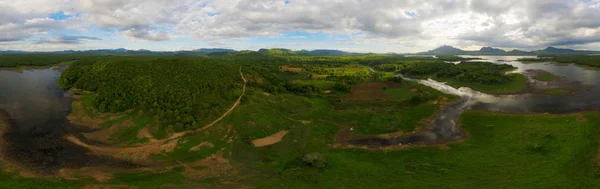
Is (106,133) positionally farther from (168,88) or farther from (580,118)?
(580,118)

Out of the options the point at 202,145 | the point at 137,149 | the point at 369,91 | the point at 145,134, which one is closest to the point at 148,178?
the point at 137,149

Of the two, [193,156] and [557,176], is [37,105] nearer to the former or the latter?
[193,156]

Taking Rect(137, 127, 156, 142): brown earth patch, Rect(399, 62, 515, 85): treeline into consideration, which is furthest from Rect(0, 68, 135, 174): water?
Rect(399, 62, 515, 85): treeline

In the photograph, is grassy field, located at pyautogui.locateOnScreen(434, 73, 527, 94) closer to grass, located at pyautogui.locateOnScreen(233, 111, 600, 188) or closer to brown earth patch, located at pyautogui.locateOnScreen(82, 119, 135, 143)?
grass, located at pyautogui.locateOnScreen(233, 111, 600, 188)

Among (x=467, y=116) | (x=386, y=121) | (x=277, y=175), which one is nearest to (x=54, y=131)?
(x=277, y=175)

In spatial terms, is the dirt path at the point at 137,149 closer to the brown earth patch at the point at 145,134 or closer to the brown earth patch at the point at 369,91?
the brown earth patch at the point at 145,134

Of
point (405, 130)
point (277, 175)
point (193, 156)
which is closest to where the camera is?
point (277, 175)

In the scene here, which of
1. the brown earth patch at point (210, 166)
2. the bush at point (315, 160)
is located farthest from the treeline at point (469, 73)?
the brown earth patch at point (210, 166)
